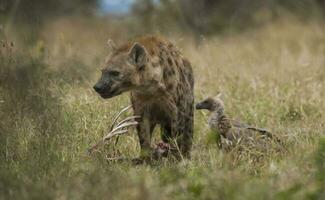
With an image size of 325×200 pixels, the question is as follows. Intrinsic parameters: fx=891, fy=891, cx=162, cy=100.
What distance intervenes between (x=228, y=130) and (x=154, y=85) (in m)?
0.88

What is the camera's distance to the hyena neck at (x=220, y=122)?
24.4 feet

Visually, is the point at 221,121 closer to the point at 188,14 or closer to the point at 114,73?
the point at 114,73

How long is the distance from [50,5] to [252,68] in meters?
12.9

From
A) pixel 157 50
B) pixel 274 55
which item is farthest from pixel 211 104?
pixel 274 55

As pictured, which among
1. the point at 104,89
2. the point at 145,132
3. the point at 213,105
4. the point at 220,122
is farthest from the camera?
the point at 213,105

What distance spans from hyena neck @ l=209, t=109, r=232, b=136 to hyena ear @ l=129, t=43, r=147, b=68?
1.02m

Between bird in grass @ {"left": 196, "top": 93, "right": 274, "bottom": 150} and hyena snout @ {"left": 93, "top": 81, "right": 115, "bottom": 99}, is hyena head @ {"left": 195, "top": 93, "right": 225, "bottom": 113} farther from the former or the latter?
hyena snout @ {"left": 93, "top": 81, "right": 115, "bottom": 99}

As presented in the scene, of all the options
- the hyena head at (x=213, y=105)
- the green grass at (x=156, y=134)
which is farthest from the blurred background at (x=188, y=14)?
the hyena head at (x=213, y=105)

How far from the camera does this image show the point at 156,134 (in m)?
8.12

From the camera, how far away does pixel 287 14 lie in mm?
17312

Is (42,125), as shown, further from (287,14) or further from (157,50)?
(287,14)

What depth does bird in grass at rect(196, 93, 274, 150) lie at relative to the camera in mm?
7145

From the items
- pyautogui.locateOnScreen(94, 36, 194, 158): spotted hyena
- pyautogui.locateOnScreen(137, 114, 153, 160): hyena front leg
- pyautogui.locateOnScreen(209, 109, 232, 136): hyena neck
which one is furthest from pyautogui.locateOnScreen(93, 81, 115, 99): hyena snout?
pyautogui.locateOnScreen(209, 109, 232, 136): hyena neck

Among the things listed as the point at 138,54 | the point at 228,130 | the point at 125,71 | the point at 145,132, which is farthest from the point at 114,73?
the point at 228,130
